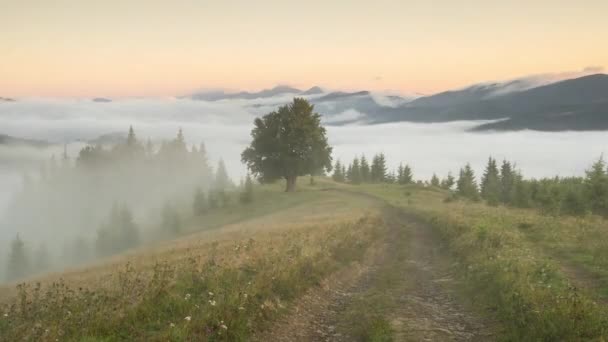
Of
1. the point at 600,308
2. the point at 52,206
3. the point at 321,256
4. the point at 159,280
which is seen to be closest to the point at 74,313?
the point at 159,280

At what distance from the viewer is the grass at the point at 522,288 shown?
31.7 ft

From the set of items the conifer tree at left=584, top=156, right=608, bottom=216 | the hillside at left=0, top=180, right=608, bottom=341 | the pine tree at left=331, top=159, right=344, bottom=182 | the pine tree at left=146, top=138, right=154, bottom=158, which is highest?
the pine tree at left=146, top=138, right=154, bottom=158

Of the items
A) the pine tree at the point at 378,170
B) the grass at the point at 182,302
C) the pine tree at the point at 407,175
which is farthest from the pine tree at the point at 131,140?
the grass at the point at 182,302

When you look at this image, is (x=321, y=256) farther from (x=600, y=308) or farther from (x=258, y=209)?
(x=258, y=209)

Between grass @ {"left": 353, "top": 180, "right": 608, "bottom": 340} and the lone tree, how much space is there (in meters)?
43.9

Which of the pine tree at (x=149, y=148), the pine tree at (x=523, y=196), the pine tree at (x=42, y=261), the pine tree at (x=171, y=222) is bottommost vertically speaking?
the pine tree at (x=42, y=261)

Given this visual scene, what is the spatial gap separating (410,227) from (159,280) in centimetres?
2423

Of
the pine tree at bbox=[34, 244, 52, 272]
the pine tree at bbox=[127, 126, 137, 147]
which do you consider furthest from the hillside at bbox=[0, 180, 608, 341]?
the pine tree at bbox=[127, 126, 137, 147]

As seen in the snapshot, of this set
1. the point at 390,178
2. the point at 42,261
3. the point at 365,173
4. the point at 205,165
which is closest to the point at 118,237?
the point at 42,261

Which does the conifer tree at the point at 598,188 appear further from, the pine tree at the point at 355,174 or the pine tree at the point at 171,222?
the pine tree at the point at 355,174

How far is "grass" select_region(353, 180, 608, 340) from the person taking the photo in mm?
9656

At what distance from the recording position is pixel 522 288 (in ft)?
40.0

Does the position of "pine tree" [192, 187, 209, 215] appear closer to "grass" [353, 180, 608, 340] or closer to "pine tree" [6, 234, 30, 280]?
"pine tree" [6, 234, 30, 280]

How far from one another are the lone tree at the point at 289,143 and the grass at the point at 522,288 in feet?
144
